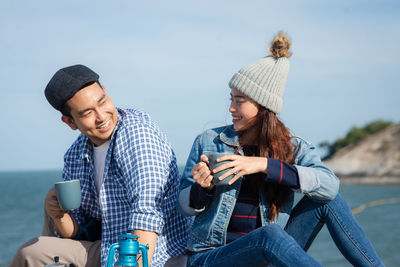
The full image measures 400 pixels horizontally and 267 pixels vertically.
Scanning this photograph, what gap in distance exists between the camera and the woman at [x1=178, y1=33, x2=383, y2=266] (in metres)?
2.85

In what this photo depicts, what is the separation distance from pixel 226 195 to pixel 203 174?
0.91ft

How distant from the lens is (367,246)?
3.09m

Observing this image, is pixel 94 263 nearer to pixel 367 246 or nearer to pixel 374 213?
pixel 367 246

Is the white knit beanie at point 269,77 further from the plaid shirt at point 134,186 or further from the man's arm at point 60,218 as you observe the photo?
the man's arm at point 60,218

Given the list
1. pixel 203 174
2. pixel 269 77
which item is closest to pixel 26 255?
pixel 203 174

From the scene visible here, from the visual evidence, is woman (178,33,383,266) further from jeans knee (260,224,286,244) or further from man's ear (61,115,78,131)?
man's ear (61,115,78,131)

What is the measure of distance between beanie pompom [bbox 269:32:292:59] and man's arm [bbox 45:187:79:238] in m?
1.60

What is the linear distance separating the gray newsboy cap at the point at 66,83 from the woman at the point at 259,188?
772 millimetres

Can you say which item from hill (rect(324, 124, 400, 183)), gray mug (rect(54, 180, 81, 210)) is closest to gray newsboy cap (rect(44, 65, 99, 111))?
gray mug (rect(54, 180, 81, 210))

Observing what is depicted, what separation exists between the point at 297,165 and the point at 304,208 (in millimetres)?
304

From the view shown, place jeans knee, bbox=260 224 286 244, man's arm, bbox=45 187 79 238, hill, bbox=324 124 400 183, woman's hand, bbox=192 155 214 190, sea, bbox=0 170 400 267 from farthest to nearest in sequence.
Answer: hill, bbox=324 124 400 183, sea, bbox=0 170 400 267, man's arm, bbox=45 187 79 238, woman's hand, bbox=192 155 214 190, jeans knee, bbox=260 224 286 244

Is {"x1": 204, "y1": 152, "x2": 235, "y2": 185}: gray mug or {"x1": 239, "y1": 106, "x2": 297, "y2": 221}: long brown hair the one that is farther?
{"x1": 239, "y1": 106, "x2": 297, "y2": 221}: long brown hair

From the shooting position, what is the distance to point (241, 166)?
280 cm

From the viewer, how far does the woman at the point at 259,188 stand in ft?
9.35
